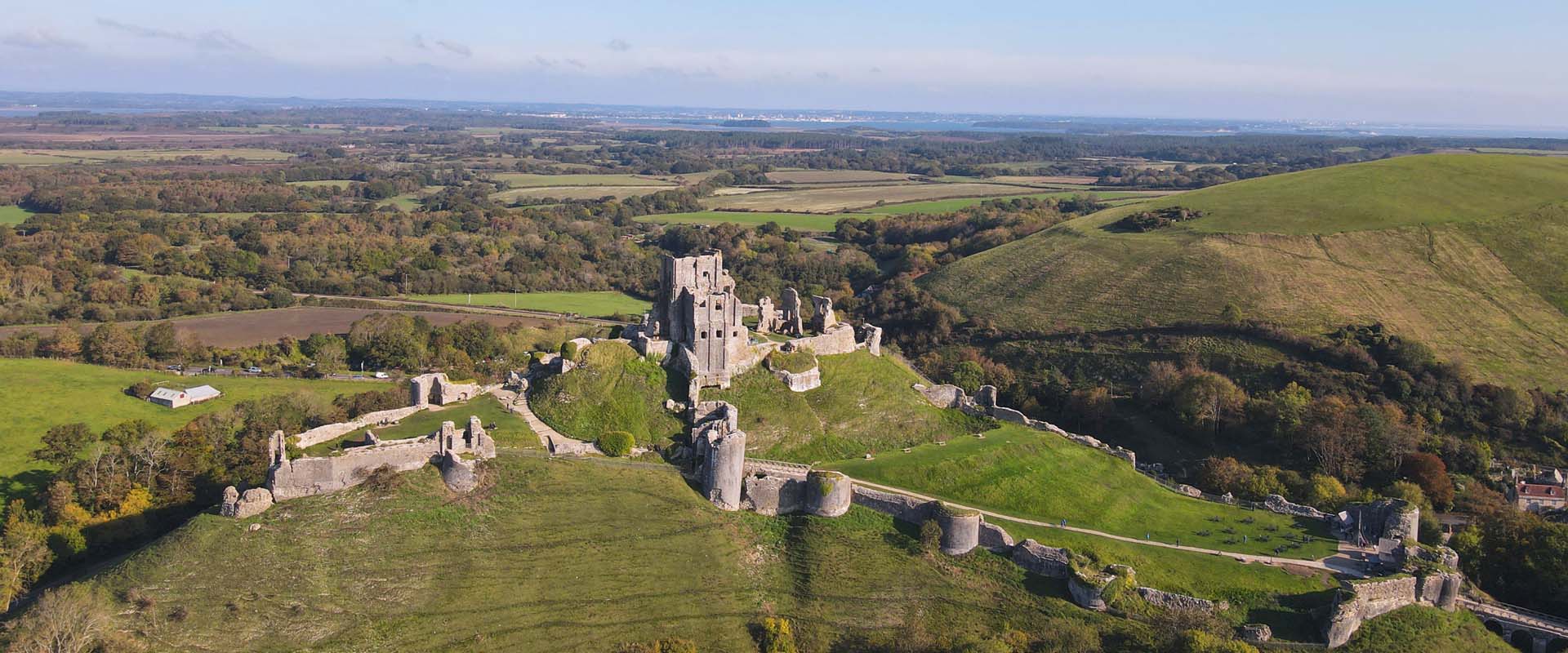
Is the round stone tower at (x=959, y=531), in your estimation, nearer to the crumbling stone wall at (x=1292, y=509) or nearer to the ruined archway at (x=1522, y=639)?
the crumbling stone wall at (x=1292, y=509)

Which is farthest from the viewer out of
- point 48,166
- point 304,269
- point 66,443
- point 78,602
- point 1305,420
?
point 48,166

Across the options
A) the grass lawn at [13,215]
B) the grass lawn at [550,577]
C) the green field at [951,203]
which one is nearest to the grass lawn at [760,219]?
the green field at [951,203]

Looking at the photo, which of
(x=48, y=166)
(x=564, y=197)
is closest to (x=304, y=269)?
(x=564, y=197)

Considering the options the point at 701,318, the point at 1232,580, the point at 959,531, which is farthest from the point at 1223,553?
the point at 701,318

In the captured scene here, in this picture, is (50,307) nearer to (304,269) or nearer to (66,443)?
(304,269)

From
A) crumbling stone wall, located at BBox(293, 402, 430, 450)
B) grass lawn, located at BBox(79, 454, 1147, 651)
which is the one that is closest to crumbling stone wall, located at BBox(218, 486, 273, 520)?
grass lawn, located at BBox(79, 454, 1147, 651)

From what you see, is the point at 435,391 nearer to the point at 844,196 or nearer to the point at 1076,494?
the point at 1076,494

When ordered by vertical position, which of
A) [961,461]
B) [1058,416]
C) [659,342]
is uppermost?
[659,342]
